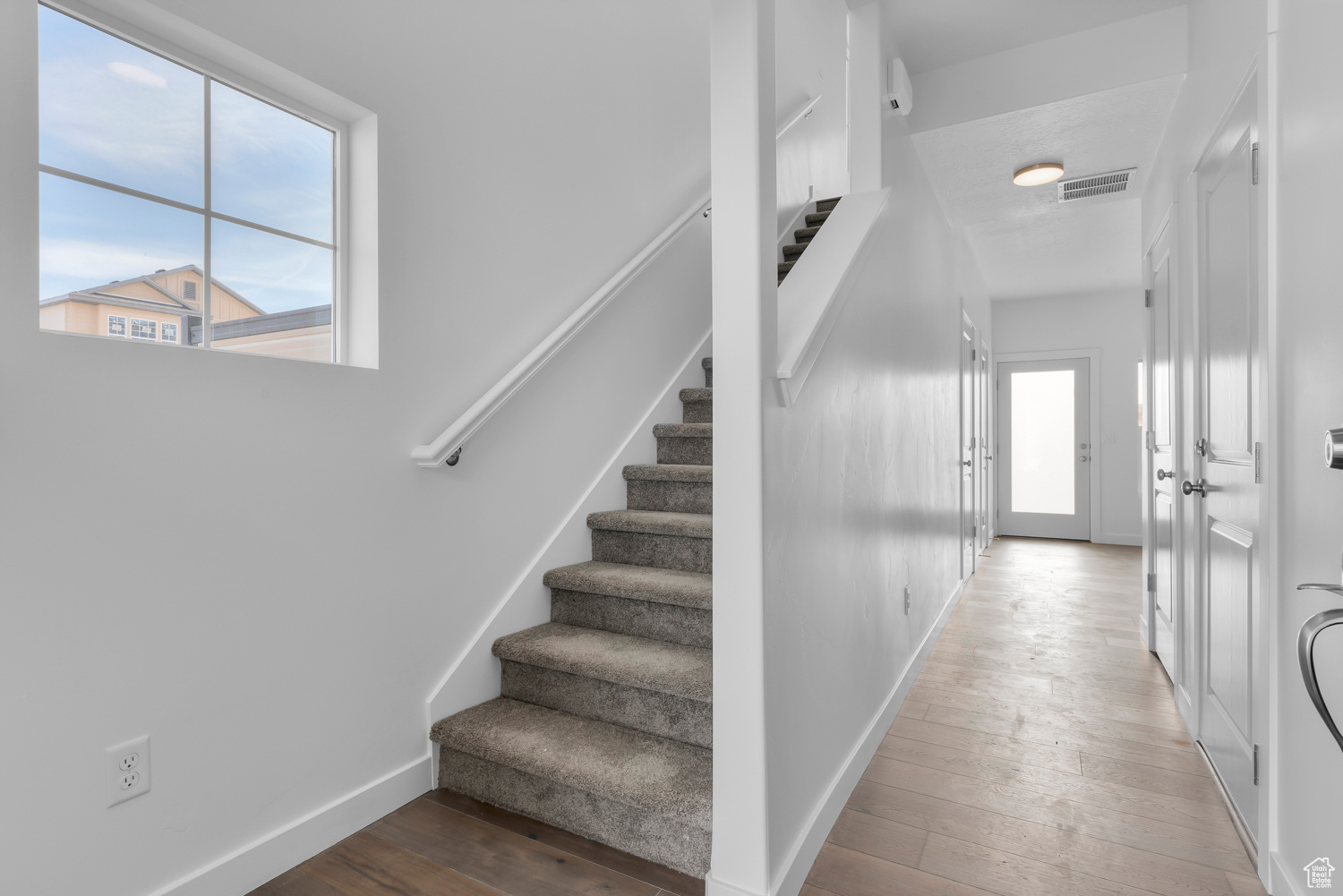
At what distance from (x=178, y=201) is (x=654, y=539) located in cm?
166

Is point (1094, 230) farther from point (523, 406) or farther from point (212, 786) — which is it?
point (212, 786)

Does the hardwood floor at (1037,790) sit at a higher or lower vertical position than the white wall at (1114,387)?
lower

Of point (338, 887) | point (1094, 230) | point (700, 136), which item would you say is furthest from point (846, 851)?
point (1094, 230)

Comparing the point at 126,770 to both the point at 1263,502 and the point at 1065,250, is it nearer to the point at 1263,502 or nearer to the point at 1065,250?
the point at 1263,502

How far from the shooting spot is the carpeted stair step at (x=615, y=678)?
73.0 inches

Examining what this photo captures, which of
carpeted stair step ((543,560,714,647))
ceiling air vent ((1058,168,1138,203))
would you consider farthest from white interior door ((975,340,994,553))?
carpeted stair step ((543,560,714,647))

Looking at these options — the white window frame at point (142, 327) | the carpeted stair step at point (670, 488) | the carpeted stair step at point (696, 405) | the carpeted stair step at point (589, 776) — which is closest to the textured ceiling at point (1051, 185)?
the carpeted stair step at point (696, 405)

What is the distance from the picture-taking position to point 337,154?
6.09ft

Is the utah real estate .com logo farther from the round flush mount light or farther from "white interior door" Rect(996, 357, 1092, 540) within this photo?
"white interior door" Rect(996, 357, 1092, 540)

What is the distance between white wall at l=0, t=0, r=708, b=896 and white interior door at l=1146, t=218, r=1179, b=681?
2348 mm

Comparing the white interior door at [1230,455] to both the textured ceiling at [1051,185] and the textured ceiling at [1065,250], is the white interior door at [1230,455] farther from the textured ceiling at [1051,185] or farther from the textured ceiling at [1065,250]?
the textured ceiling at [1065,250]

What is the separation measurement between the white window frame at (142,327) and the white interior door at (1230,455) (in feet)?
8.45

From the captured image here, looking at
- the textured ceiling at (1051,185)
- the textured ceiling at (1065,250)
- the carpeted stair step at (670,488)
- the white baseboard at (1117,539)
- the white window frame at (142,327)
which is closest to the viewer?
the white window frame at (142,327)

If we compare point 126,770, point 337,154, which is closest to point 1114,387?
point 337,154
